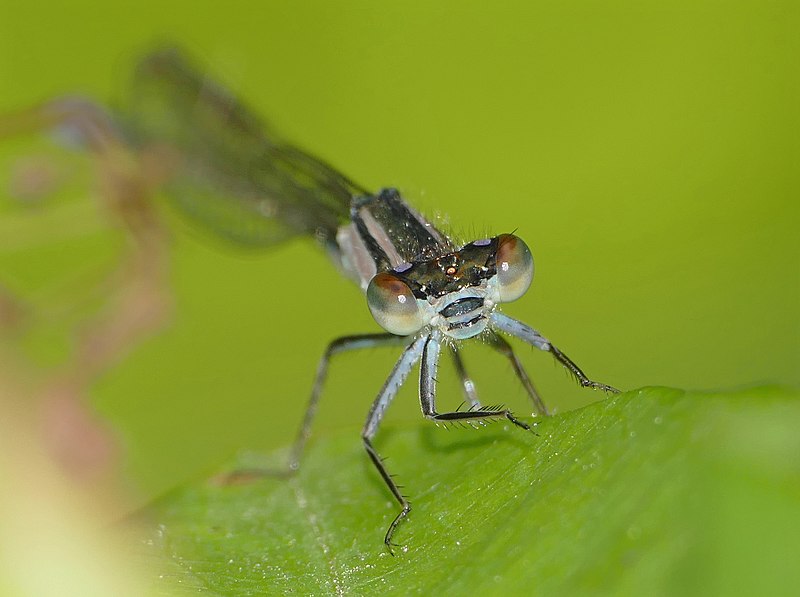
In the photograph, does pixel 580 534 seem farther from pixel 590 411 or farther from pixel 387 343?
pixel 387 343

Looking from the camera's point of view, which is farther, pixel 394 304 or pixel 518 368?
pixel 518 368

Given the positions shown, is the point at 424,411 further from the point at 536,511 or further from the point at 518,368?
the point at 536,511

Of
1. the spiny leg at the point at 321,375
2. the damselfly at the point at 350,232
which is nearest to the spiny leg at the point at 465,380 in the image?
the damselfly at the point at 350,232

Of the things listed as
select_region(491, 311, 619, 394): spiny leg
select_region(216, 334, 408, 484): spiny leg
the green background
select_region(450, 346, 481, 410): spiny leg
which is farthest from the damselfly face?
the green background

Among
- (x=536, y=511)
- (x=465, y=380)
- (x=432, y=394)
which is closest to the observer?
(x=536, y=511)

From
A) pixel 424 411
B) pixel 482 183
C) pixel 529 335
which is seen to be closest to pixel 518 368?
pixel 529 335

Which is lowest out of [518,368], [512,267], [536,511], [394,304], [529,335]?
[536,511]

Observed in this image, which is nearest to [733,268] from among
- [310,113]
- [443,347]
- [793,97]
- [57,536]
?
[793,97]

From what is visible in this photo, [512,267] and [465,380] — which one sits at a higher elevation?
[512,267]
